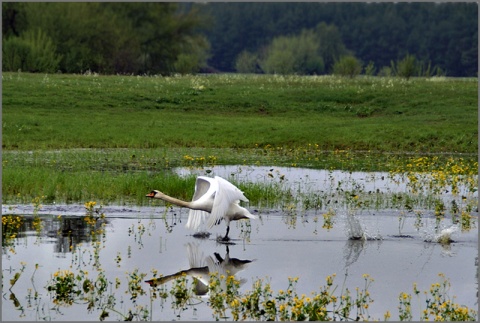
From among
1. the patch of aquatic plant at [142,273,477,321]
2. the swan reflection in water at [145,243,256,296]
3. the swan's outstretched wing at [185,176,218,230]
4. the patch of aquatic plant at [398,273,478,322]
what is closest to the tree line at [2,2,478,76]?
the swan's outstretched wing at [185,176,218,230]

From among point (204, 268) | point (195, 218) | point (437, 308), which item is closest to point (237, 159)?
point (195, 218)

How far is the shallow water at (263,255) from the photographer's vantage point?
11.5m

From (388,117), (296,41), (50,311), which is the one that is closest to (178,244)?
(50,311)

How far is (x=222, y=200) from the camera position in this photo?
14.9m

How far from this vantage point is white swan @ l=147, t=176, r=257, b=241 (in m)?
14.9

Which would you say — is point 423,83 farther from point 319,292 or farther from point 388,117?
point 319,292

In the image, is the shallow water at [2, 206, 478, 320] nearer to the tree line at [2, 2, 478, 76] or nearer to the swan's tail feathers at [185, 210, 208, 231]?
the swan's tail feathers at [185, 210, 208, 231]

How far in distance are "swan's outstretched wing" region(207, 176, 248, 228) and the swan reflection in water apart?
53 centimetres

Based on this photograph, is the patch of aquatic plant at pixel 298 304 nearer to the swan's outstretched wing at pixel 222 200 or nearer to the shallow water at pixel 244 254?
the shallow water at pixel 244 254

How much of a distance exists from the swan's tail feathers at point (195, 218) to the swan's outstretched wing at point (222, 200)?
60cm

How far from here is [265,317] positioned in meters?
10.5

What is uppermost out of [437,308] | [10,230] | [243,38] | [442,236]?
[243,38]

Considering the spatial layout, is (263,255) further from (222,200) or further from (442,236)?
(442,236)

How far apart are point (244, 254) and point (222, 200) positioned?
1.12 metres
